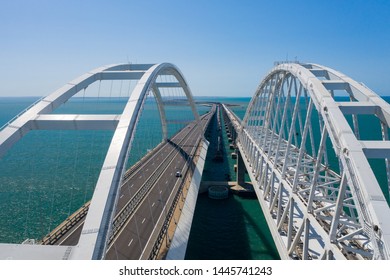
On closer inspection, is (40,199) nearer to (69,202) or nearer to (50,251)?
(69,202)

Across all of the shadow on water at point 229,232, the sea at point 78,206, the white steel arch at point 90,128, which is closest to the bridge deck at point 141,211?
the shadow on water at point 229,232

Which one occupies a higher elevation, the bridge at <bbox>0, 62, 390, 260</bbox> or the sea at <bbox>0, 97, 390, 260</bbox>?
the bridge at <bbox>0, 62, 390, 260</bbox>

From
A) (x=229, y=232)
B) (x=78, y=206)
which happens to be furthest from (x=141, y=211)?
(x=78, y=206)

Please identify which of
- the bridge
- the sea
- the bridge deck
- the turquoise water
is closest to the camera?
the bridge

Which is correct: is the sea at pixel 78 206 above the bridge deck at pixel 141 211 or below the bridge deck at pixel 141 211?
below

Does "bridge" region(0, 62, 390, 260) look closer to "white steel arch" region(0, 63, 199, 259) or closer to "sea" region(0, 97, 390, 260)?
"white steel arch" region(0, 63, 199, 259)

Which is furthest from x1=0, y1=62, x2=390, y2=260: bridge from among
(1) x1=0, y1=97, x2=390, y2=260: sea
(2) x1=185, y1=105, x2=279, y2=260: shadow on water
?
(1) x1=0, y1=97, x2=390, y2=260: sea

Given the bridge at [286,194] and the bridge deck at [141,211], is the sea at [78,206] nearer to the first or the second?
the bridge deck at [141,211]
